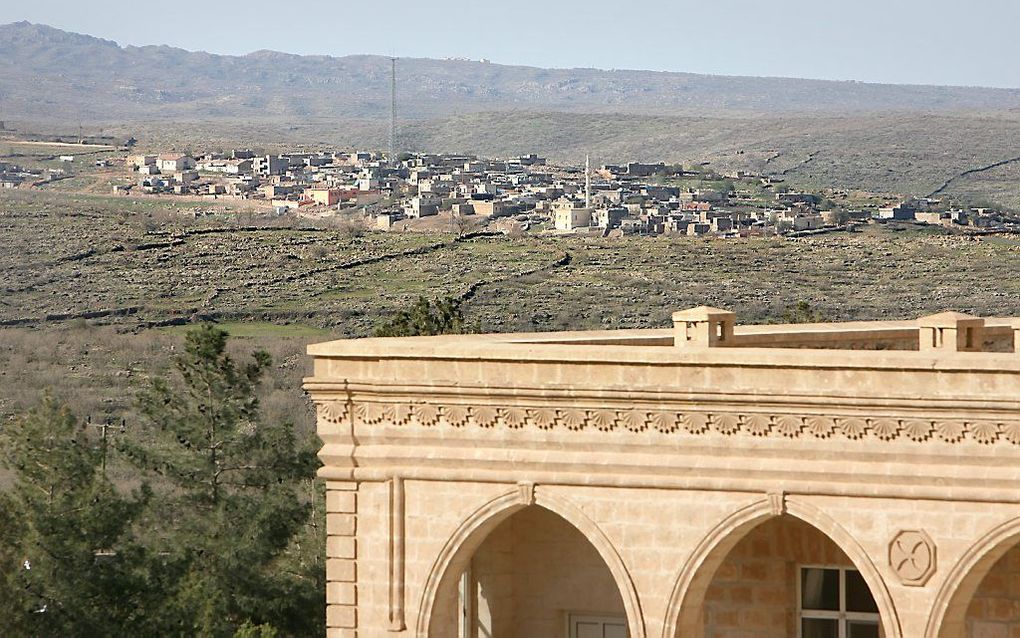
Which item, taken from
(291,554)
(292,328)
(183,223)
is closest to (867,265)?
(292,328)

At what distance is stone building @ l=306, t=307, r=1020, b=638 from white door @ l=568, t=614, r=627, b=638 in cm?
2

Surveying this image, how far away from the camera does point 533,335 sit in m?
17.3

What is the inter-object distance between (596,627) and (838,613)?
1.99m

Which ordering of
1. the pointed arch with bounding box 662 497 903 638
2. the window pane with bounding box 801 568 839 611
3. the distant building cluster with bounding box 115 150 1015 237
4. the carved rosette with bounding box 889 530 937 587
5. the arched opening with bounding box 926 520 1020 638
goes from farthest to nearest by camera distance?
the distant building cluster with bounding box 115 150 1015 237 → the window pane with bounding box 801 568 839 611 → the pointed arch with bounding box 662 497 903 638 → the carved rosette with bounding box 889 530 937 587 → the arched opening with bounding box 926 520 1020 638

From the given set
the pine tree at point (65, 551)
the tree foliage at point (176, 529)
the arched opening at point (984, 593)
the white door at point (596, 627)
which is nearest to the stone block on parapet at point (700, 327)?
the white door at point (596, 627)

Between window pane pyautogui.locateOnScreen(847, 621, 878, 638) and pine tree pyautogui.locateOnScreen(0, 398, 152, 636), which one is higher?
window pane pyautogui.locateOnScreen(847, 621, 878, 638)

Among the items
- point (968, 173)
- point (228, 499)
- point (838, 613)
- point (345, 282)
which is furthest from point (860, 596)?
point (968, 173)

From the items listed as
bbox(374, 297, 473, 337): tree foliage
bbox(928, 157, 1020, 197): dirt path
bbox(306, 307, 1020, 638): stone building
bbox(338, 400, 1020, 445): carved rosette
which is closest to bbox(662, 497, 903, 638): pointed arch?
bbox(306, 307, 1020, 638): stone building

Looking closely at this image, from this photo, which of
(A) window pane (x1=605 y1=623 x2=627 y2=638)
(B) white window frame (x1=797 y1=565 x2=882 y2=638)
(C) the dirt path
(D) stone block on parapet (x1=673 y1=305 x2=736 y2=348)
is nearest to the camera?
(B) white window frame (x1=797 y1=565 x2=882 y2=638)

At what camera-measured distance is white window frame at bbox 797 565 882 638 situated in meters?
14.5

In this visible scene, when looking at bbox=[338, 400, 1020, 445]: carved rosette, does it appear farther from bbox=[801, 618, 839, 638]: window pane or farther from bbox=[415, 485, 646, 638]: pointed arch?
bbox=[801, 618, 839, 638]: window pane

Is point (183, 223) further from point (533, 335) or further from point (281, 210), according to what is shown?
point (533, 335)

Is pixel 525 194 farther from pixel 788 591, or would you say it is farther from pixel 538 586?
pixel 788 591

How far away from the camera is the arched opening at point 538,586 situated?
15.6m
